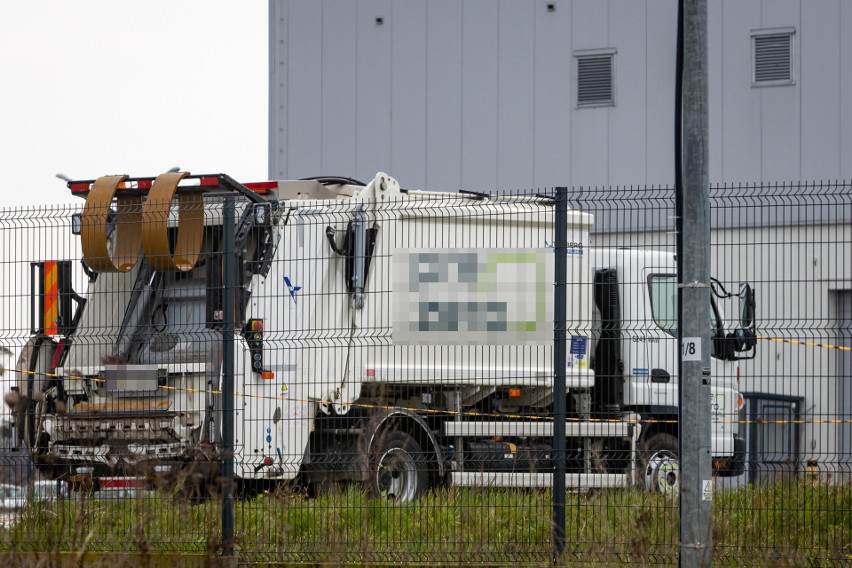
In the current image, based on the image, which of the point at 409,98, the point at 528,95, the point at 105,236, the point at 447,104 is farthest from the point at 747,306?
the point at 409,98

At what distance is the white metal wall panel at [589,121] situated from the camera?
2050 centimetres

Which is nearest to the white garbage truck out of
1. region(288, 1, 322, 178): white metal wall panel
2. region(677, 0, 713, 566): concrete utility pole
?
region(677, 0, 713, 566): concrete utility pole

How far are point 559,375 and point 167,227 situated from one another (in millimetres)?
3692

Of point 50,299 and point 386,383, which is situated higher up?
point 50,299

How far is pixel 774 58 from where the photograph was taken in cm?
1992

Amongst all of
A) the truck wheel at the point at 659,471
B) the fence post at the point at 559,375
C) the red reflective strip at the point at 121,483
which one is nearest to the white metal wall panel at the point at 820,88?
the truck wheel at the point at 659,471

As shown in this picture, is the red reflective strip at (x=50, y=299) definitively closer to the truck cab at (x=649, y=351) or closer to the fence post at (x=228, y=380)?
the fence post at (x=228, y=380)

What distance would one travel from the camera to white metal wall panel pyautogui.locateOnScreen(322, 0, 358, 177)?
21.8 meters

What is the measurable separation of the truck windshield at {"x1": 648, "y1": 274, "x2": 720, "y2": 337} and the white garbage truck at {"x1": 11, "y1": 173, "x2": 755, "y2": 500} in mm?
111

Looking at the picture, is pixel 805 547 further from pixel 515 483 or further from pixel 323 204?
pixel 323 204

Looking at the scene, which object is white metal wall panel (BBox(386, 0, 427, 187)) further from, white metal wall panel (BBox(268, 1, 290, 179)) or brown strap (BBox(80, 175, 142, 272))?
brown strap (BBox(80, 175, 142, 272))

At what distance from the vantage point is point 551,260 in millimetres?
8492

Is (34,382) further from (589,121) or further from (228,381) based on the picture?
(589,121)

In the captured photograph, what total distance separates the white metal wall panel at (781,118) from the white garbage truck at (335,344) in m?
9.63
